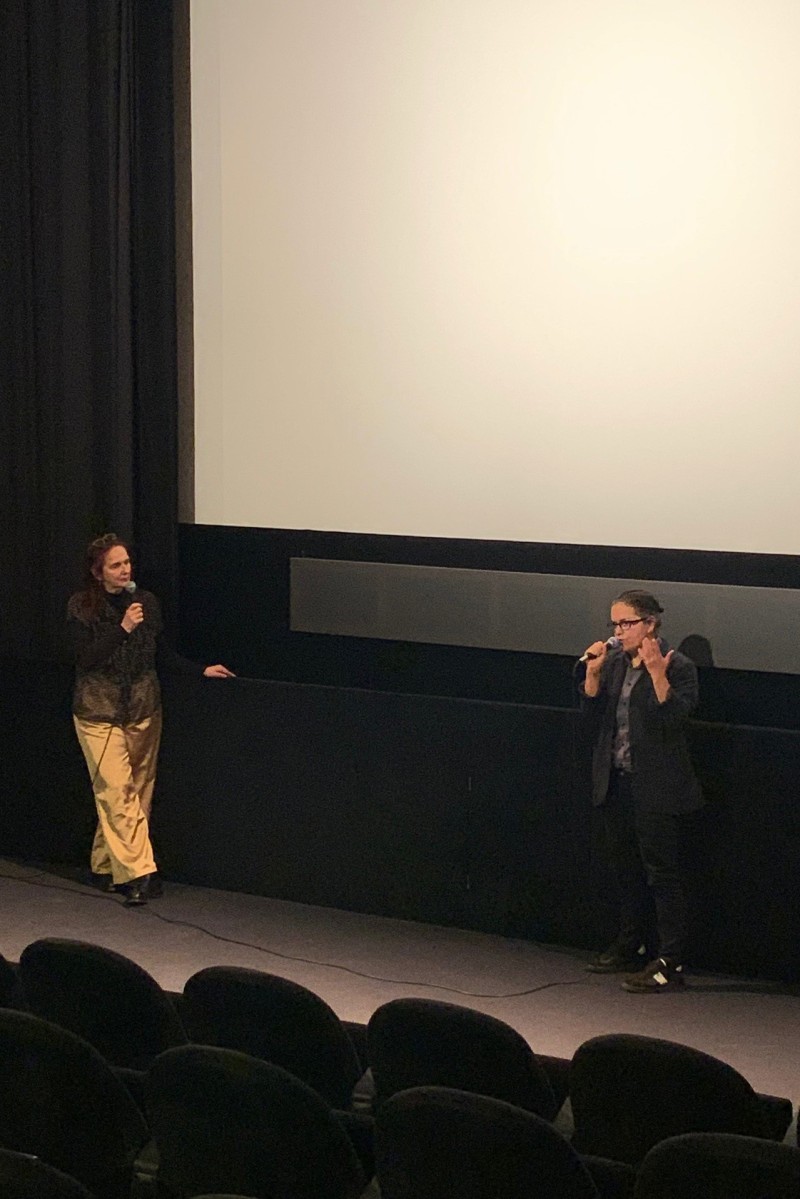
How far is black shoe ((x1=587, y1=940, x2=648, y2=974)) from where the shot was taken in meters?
6.04

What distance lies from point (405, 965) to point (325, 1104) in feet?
10.0

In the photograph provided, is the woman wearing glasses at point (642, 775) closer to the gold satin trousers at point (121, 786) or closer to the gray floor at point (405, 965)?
the gray floor at point (405, 965)

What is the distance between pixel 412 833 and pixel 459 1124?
362 centimetres

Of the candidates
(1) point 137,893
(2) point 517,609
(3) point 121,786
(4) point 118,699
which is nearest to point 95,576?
(4) point 118,699

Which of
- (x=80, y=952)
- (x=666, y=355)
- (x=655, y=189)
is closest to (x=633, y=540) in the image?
(x=666, y=355)

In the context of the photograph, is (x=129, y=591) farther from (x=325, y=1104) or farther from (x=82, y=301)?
(x=325, y=1104)

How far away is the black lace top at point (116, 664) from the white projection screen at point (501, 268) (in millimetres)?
776

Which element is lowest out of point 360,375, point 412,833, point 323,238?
point 412,833

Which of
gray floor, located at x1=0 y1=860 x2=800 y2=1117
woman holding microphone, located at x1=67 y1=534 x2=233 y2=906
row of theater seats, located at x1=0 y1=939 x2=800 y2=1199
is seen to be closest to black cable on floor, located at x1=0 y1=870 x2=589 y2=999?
gray floor, located at x1=0 y1=860 x2=800 y2=1117

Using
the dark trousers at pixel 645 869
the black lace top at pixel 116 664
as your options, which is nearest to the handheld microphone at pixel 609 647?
the dark trousers at pixel 645 869

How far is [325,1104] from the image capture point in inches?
123

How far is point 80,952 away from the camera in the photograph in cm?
390

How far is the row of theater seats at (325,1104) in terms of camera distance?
9.36 feet

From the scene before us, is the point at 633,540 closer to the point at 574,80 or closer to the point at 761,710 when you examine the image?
the point at 761,710
